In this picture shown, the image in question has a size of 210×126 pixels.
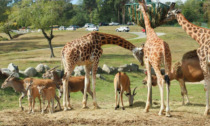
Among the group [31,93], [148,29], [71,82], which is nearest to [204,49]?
[148,29]

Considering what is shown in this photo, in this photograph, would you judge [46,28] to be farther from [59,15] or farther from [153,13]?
[153,13]

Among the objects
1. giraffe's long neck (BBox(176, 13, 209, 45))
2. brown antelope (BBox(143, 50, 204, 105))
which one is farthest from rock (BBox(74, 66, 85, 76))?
giraffe's long neck (BBox(176, 13, 209, 45))

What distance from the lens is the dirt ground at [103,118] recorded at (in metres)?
9.69

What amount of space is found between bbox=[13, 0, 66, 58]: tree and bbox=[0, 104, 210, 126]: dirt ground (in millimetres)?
18355

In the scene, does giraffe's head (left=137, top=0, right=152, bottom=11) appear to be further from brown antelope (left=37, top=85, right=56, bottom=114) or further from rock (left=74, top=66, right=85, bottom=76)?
rock (left=74, top=66, right=85, bottom=76)

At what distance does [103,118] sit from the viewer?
10.1 m

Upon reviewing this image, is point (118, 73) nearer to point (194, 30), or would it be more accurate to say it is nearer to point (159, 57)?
point (159, 57)

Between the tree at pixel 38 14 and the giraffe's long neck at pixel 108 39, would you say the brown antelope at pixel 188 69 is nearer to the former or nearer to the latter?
the giraffe's long neck at pixel 108 39

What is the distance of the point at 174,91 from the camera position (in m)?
16.8

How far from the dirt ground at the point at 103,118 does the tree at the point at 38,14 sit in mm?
18355

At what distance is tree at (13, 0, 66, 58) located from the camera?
1129 inches

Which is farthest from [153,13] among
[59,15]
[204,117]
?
[59,15]

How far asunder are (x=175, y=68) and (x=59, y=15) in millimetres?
21485

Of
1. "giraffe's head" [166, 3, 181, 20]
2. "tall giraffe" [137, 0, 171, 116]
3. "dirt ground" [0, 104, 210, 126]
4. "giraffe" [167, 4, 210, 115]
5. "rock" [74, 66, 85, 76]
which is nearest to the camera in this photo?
"dirt ground" [0, 104, 210, 126]
